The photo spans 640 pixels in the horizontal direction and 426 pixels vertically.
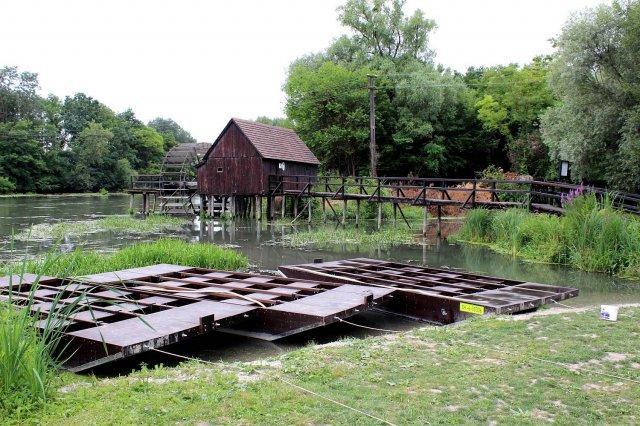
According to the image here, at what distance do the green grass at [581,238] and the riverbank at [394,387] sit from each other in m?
8.22

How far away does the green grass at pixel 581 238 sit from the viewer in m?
14.4

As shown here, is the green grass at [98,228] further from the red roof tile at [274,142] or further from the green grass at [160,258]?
the green grass at [160,258]

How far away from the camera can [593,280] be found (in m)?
13.8

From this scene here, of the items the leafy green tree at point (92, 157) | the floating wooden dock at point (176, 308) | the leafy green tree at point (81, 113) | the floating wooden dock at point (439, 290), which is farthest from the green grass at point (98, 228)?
the leafy green tree at point (81, 113)

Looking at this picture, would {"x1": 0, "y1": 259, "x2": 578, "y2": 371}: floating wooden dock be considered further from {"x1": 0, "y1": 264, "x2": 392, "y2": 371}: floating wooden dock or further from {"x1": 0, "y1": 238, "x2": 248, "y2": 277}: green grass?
{"x1": 0, "y1": 238, "x2": 248, "y2": 277}: green grass

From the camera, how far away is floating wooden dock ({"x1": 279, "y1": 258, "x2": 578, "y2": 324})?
29.8 ft

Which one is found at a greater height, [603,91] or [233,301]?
[603,91]

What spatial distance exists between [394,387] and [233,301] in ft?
13.5

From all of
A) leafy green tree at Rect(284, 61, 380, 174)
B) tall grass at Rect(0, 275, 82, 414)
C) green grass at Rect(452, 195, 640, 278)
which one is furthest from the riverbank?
leafy green tree at Rect(284, 61, 380, 174)

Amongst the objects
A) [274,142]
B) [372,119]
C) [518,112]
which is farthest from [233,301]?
[518,112]

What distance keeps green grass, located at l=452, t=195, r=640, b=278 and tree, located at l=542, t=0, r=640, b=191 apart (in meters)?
6.17

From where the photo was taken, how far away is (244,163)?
33438 millimetres

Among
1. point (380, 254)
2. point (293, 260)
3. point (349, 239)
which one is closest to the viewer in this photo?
point (293, 260)

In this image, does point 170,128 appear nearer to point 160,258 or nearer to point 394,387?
point 160,258
